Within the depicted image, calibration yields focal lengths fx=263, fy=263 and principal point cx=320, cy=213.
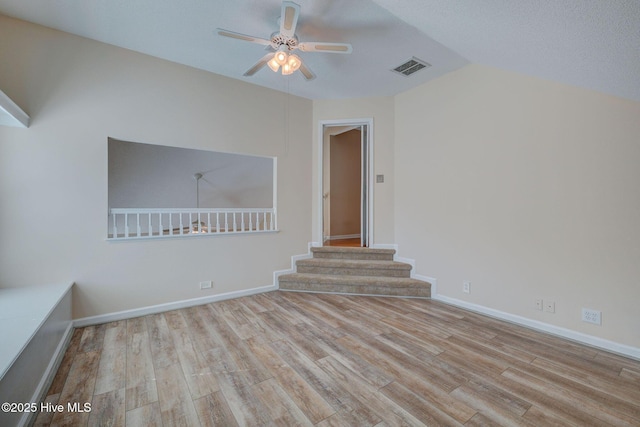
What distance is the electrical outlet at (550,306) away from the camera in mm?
2481

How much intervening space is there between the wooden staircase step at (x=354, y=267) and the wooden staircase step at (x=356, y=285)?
0.08m

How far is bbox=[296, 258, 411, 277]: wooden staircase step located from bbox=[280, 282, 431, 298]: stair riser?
273 mm

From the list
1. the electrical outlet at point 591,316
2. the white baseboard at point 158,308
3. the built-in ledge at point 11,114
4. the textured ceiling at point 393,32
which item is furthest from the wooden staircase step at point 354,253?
→ the built-in ledge at point 11,114

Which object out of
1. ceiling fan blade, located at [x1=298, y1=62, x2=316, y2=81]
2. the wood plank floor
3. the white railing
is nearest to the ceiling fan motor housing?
ceiling fan blade, located at [x1=298, y1=62, x2=316, y2=81]

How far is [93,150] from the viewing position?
2.64 metres

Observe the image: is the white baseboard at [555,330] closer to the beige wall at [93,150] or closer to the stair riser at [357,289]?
the stair riser at [357,289]

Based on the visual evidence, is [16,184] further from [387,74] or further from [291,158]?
[387,74]

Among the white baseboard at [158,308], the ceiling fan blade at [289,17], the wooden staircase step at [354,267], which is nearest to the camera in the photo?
the ceiling fan blade at [289,17]

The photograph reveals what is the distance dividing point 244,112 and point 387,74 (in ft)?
6.39

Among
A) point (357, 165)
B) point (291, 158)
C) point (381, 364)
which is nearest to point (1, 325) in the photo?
point (381, 364)

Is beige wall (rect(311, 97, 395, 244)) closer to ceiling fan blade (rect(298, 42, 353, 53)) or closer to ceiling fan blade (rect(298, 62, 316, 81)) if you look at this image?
ceiling fan blade (rect(298, 62, 316, 81))

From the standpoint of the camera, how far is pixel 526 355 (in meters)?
2.12

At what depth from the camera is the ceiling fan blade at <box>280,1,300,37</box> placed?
1.88 metres

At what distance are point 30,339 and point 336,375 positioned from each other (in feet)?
6.06
